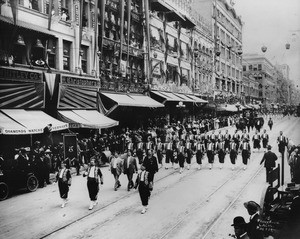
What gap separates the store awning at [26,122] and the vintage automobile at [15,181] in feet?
7.37

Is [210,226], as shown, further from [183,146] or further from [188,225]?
[183,146]

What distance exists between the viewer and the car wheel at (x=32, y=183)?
47.5 feet

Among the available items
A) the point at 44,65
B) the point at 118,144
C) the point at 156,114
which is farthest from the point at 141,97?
the point at 44,65

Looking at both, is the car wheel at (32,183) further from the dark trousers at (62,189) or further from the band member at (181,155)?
the band member at (181,155)

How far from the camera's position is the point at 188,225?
396 inches

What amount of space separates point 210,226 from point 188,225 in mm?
615

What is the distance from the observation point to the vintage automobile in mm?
13352

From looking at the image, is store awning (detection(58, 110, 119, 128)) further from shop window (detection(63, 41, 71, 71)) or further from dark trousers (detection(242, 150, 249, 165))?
dark trousers (detection(242, 150, 249, 165))

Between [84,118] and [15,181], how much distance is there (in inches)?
342

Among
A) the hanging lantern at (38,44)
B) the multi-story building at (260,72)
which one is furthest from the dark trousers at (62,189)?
the multi-story building at (260,72)

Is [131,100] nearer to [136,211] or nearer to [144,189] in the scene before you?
[144,189]

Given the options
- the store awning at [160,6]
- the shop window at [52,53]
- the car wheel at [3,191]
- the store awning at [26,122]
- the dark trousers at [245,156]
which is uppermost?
the store awning at [160,6]

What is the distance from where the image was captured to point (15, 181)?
45.9ft

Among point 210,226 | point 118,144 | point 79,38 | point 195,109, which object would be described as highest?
point 79,38
